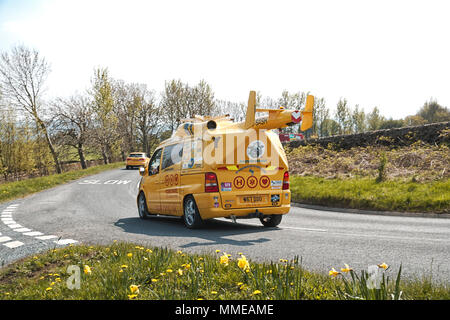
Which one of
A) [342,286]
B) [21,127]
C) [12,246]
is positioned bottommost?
[12,246]

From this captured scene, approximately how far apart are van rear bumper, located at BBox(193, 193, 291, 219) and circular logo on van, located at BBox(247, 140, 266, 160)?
45.9 inches

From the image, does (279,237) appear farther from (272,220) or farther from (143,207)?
(143,207)

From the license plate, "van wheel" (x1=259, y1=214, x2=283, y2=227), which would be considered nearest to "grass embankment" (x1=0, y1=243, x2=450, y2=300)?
the license plate

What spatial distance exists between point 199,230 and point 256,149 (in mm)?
2250

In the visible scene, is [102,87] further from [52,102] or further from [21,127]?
[21,127]

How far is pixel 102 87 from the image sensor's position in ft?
176

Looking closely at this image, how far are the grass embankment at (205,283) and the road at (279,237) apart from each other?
1079mm

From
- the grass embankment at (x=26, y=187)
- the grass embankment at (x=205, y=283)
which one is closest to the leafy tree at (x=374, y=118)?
the grass embankment at (x=26, y=187)

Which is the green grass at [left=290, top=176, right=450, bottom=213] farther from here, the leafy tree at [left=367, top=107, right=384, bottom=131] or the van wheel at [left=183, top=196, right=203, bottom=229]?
the leafy tree at [left=367, top=107, right=384, bottom=131]

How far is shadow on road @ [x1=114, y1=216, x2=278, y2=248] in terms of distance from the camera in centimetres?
735

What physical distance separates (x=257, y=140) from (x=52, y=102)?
47.5m

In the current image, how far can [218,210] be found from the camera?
27.4 ft

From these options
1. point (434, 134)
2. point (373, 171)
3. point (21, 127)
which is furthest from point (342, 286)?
point (21, 127)
